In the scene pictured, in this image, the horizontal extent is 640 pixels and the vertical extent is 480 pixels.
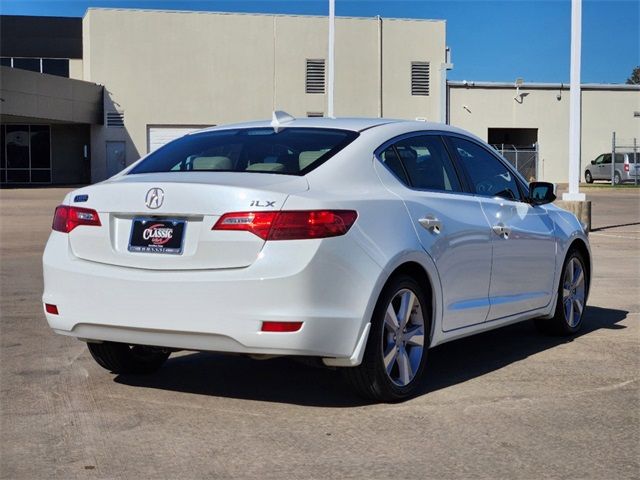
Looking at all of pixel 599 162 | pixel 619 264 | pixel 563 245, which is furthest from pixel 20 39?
pixel 563 245

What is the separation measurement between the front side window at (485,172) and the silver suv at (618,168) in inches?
1710

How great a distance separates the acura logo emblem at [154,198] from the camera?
4.94m

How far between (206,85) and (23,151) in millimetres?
11227

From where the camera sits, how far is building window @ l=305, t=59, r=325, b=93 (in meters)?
49.8

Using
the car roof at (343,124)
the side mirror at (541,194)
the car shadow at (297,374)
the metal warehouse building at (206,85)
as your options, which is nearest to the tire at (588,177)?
the metal warehouse building at (206,85)

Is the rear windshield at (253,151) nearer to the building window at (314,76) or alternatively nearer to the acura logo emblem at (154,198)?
the acura logo emblem at (154,198)

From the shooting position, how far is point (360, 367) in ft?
16.6

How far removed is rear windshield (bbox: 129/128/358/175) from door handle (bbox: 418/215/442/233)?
65 centimetres

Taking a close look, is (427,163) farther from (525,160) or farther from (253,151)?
(525,160)

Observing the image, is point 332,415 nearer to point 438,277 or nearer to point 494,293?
point 438,277

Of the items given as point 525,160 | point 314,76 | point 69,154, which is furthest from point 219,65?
point 525,160

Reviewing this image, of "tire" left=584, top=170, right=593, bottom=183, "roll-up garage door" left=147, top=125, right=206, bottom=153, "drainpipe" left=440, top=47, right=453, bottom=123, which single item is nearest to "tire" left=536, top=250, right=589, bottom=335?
"roll-up garage door" left=147, top=125, right=206, bottom=153

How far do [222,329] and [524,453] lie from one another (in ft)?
5.32

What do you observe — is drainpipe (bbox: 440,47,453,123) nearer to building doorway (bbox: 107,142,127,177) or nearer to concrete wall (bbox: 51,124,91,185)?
building doorway (bbox: 107,142,127,177)
